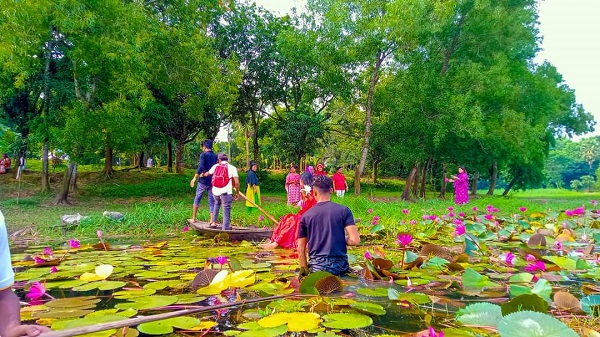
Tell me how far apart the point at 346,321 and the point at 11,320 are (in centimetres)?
167

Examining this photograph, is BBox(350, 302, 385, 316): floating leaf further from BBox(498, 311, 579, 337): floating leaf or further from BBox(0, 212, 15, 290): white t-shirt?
BBox(0, 212, 15, 290): white t-shirt

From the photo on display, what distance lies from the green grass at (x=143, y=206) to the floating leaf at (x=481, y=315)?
4831mm

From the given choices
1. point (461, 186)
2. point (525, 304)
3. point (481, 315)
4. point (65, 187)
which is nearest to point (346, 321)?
point (481, 315)

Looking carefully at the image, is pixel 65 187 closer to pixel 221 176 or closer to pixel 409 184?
pixel 221 176

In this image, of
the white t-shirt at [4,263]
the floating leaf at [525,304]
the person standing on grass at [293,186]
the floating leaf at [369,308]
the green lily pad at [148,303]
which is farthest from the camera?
the person standing on grass at [293,186]

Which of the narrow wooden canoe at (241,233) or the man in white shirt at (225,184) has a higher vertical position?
the man in white shirt at (225,184)

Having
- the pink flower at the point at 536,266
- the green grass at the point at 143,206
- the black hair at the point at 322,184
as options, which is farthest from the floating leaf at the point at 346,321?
the green grass at the point at 143,206

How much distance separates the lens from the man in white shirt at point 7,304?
141 centimetres

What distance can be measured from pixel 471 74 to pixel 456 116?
195cm

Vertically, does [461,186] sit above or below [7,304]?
above

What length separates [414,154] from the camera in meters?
16.4

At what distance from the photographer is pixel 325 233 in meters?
3.60

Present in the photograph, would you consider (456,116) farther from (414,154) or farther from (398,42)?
(398,42)

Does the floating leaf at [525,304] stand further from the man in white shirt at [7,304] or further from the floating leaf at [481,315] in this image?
the man in white shirt at [7,304]
